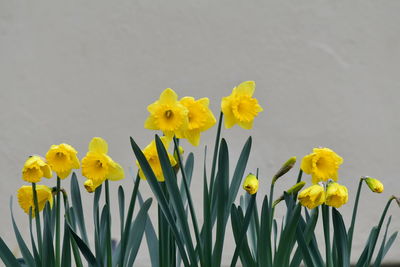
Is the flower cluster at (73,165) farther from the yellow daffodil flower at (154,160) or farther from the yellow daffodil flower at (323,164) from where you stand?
the yellow daffodil flower at (323,164)

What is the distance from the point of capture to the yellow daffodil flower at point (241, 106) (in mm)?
936

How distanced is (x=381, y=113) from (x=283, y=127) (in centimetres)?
34

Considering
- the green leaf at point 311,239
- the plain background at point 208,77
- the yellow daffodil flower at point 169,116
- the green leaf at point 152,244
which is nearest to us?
the yellow daffodil flower at point 169,116

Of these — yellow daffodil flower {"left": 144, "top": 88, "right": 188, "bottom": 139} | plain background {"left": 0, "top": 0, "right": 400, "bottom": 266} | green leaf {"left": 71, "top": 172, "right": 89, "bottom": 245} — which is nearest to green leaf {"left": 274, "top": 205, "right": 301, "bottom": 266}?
yellow daffodil flower {"left": 144, "top": 88, "right": 188, "bottom": 139}

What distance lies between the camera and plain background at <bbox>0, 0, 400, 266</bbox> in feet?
6.74

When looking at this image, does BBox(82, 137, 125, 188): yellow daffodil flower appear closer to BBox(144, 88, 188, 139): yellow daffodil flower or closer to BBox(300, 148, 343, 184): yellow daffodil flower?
BBox(144, 88, 188, 139): yellow daffodil flower

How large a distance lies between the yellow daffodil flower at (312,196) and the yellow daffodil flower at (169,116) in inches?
8.0

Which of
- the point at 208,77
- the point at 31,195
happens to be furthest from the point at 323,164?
the point at 208,77

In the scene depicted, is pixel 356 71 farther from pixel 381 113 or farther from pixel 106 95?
pixel 106 95

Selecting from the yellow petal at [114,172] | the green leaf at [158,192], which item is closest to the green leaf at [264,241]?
the green leaf at [158,192]

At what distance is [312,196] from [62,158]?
39cm

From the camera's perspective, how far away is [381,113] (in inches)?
83.0

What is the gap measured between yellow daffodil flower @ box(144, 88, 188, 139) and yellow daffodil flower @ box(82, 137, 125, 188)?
95 millimetres

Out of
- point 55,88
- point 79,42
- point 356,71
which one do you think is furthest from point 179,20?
point 356,71
